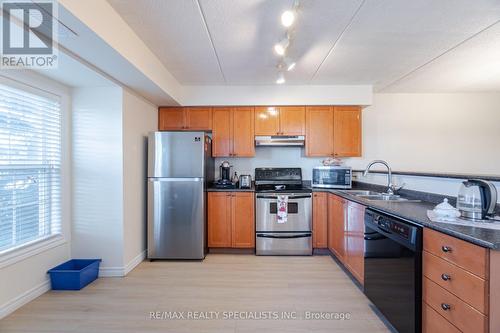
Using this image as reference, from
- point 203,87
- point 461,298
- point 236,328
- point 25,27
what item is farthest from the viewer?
point 203,87

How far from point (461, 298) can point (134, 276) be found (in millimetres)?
2911

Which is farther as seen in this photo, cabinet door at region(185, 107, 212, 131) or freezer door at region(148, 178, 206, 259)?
cabinet door at region(185, 107, 212, 131)

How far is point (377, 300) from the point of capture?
2045 mm

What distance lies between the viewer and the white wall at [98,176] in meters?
2.83

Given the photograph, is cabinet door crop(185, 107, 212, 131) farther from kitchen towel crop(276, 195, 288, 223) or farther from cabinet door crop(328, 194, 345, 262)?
cabinet door crop(328, 194, 345, 262)

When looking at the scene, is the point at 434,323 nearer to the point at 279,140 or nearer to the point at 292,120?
the point at 279,140

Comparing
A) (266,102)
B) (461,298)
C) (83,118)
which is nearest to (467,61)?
(266,102)

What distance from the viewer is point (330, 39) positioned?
2.40 m

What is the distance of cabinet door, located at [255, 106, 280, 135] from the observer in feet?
12.6

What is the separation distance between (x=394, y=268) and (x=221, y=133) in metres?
2.79

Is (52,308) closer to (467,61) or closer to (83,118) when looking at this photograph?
(83,118)

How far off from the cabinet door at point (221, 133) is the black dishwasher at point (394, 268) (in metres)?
2.25

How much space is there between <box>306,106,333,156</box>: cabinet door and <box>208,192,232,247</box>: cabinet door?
1432mm

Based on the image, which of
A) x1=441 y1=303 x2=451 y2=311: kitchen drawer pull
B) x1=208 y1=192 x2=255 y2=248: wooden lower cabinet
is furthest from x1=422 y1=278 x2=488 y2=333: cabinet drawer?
x1=208 y1=192 x2=255 y2=248: wooden lower cabinet
